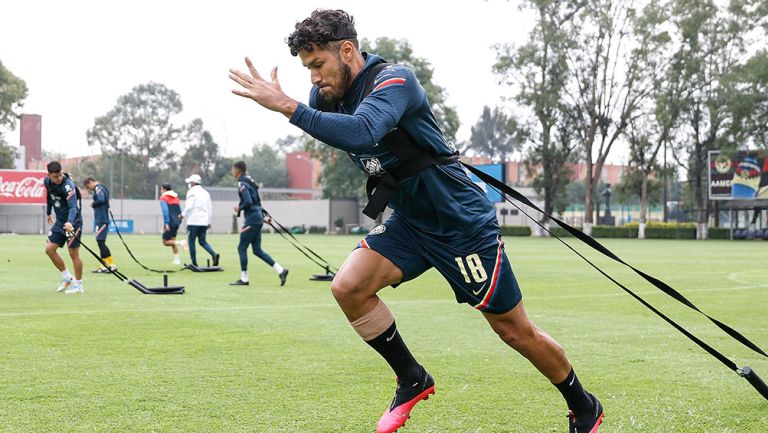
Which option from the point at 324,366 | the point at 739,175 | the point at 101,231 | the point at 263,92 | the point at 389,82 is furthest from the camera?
the point at 739,175

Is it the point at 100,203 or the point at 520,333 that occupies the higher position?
the point at 100,203

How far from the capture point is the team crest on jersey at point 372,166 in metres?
4.50

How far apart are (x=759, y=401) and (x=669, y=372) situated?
1046 millimetres

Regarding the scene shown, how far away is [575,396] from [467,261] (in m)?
0.89

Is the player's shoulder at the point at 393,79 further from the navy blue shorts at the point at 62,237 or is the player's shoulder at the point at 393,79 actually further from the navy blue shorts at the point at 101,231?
the navy blue shorts at the point at 101,231

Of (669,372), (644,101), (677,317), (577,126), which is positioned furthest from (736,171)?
(669,372)

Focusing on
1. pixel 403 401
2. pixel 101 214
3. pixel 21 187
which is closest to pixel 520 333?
pixel 403 401

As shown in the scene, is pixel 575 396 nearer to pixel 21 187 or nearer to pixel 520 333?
pixel 520 333

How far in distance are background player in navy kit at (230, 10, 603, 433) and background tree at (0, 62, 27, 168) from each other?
245ft

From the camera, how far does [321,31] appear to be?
4.19 meters

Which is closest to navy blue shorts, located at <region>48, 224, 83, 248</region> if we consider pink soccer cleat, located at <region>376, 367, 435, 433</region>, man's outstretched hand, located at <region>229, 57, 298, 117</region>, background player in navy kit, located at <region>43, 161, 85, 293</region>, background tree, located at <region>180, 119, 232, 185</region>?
background player in navy kit, located at <region>43, 161, 85, 293</region>

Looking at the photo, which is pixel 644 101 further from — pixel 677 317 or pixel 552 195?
pixel 677 317

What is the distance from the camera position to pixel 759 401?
17.6 ft

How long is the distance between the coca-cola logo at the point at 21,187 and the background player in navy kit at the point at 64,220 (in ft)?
161
